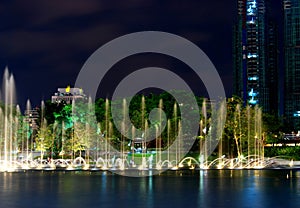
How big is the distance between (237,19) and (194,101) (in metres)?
136

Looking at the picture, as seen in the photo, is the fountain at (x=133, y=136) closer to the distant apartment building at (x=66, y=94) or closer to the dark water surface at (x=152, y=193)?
the dark water surface at (x=152, y=193)

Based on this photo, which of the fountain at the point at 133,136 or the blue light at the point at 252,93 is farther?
the blue light at the point at 252,93

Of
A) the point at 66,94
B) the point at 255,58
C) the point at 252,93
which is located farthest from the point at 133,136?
the point at 255,58

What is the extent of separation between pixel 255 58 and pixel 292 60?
42.0 feet

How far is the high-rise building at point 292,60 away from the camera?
581 feet

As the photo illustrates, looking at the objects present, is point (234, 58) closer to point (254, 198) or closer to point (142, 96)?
point (142, 96)

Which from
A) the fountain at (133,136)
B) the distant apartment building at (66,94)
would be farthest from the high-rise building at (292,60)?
the fountain at (133,136)

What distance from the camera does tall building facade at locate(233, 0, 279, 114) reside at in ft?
592

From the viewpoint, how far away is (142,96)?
5978 cm

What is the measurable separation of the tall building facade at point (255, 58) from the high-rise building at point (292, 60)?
4.83m

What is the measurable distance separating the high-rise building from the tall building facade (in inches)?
190

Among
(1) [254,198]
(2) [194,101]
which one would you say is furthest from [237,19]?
(1) [254,198]

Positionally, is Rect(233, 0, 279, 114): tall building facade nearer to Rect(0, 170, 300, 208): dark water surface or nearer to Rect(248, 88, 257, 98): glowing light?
Rect(248, 88, 257, 98): glowing light

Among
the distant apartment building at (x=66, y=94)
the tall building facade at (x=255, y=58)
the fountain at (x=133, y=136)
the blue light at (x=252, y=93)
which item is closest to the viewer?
the fountain at (x=133, y=136)
